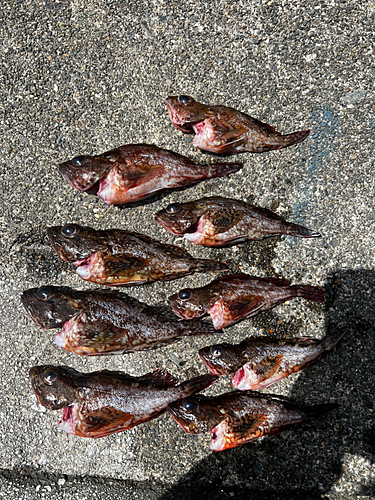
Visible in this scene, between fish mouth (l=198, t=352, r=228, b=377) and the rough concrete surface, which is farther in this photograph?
the rough concrete surface

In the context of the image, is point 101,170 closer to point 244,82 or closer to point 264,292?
point 244,82

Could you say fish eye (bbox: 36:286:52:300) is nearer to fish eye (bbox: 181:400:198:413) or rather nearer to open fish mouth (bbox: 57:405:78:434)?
open fish mouth (bbox: 57:405:78:434)

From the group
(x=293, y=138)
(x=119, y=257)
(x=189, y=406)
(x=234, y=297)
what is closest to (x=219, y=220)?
(x=234, y=297)

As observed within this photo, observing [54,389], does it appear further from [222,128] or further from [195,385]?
[222,128]

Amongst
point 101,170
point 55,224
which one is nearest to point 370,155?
point 101,170

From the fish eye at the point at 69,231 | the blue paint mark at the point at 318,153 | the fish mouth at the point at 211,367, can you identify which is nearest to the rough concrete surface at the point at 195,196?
the blue paint mark at the point at 318,153

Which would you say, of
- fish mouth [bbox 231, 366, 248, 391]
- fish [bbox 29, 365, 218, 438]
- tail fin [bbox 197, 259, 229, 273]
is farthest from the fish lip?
fish [bbox 29, 365, 218, 438]
